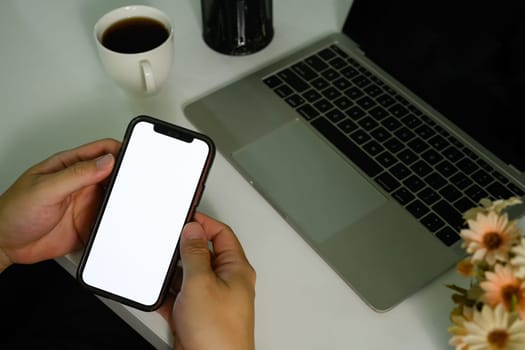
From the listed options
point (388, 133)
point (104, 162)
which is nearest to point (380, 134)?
point (388, 133)

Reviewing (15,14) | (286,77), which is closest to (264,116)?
(286,77)

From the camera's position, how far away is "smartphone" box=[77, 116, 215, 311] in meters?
0.57

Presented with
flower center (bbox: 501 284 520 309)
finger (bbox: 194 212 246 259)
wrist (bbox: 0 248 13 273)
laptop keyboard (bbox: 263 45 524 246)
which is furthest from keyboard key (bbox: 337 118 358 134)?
wrist (bbox: 0 248 13 273)

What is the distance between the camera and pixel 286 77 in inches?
31.2

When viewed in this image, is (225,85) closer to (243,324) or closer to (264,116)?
(264,116)

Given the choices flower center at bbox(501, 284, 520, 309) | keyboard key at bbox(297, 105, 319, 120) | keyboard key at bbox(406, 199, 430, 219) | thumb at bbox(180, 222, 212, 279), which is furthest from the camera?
keyboard key at bbox(297, 105, 319, 120)

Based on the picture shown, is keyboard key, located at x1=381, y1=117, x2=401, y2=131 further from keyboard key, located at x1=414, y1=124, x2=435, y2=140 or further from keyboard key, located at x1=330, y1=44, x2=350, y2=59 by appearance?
keyboard key, located at x1=330, y1=44, x2=350, y2=59

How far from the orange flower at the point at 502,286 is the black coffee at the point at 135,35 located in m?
0.50

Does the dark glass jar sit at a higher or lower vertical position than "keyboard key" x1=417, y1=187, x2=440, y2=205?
higher

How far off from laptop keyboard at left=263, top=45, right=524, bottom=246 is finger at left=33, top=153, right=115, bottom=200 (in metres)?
0.29

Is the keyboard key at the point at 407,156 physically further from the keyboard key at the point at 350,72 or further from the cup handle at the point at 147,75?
the cup handle at the point at 147,75

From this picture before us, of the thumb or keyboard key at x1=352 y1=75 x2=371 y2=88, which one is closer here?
the thumb

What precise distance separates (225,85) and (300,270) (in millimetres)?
312

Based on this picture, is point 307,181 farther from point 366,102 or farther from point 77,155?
point 77,155
